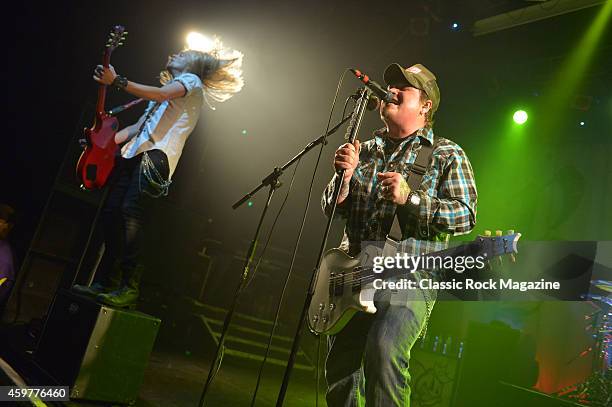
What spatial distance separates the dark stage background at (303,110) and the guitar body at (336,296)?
12.1ft

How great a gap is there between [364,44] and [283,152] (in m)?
2.23

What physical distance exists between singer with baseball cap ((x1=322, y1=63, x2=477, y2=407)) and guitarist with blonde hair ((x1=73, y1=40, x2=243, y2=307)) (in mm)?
1321

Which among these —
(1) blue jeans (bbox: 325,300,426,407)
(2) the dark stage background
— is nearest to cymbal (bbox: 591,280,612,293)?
(2) the dark stage background

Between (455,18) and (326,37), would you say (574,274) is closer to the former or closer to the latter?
(455,18)

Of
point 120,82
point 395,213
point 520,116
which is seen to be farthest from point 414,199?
point 520,116

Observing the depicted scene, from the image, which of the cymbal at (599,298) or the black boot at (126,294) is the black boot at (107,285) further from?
the cymbal at (599,298)

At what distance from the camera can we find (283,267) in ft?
24.0

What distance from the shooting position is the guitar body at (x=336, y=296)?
1.99 meters

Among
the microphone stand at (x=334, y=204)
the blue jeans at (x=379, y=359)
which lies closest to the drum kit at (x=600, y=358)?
the blue jeans at (x=379, y=359)

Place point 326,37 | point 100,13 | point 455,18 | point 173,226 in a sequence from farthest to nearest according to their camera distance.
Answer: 1. point 326,37
2. point 455,18
3. point 173,226
4. point 100,13

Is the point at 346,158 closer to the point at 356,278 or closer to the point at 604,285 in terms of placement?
the point at 356,278

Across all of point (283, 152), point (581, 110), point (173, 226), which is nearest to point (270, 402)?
point (173, 226)

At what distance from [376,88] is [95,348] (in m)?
2.19

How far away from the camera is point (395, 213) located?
2.16 metres
